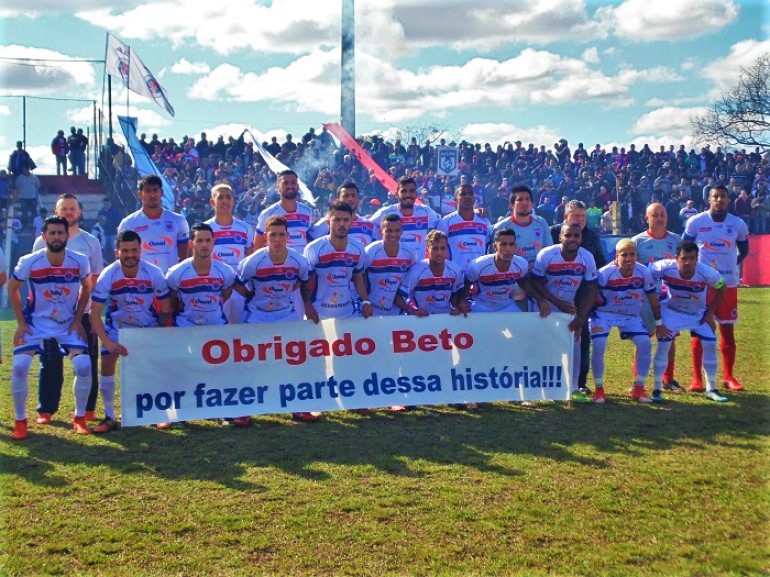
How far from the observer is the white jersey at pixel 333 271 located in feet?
28.3

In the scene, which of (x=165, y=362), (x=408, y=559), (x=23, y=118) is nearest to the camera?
(x=408, y=559)

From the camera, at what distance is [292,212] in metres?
9.93

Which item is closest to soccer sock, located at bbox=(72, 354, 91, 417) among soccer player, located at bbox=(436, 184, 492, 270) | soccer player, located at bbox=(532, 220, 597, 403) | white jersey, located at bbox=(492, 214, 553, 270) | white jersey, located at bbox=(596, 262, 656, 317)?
soccer player, located at bbox=(436, 184, 492, 270)

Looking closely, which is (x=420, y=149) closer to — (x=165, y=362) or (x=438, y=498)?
(x=165, y=362)

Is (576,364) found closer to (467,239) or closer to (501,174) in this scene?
(467,239)

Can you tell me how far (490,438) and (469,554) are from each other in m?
2.73

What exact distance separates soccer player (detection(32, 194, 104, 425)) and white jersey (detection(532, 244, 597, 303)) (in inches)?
187

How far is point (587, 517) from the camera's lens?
534 centimetres

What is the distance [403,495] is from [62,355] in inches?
164

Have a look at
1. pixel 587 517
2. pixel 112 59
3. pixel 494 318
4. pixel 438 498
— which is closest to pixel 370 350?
pixel 494 318

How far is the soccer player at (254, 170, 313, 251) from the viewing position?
384 inches

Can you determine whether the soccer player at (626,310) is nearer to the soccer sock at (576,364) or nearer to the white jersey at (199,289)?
the soccer sock at (576,364)

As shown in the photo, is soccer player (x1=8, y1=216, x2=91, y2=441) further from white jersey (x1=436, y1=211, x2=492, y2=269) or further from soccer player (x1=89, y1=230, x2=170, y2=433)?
white jersey (x1=436, y1=211, x2=492, y2=269)

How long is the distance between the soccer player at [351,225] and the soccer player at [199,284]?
182 centimetres
